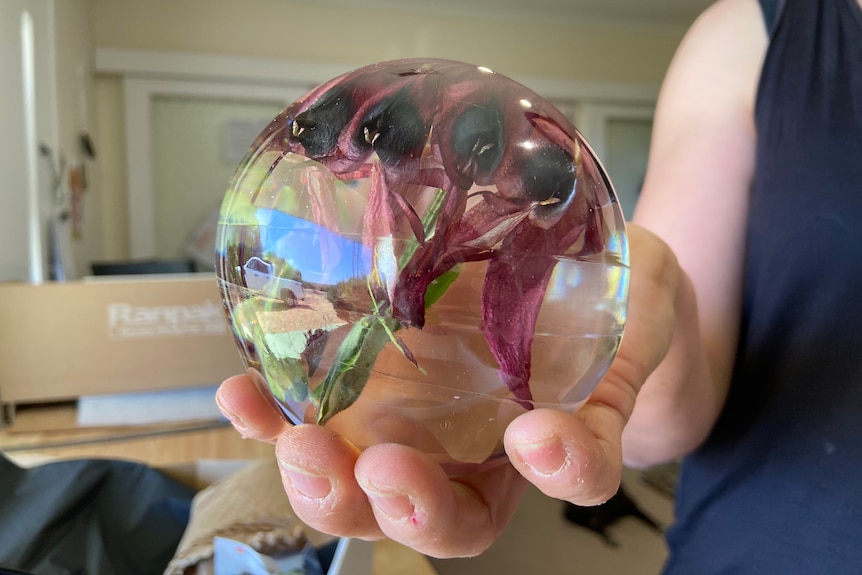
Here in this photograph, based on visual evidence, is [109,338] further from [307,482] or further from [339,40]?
[339,40]

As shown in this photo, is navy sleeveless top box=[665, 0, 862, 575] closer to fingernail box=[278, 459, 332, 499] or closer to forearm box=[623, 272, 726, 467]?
forearm box=[623, 272, 726, 467]

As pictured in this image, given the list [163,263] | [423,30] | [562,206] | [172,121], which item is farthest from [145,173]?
[562,206]

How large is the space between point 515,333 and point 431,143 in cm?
7

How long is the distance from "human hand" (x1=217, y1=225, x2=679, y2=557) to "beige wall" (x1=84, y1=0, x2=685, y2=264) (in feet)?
7.41

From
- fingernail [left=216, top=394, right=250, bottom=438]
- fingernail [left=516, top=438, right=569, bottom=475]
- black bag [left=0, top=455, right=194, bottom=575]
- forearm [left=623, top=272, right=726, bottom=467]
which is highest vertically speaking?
fingernail [left=516, top=438, right=569, bottom=475]

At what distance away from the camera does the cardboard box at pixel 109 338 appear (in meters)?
0.87

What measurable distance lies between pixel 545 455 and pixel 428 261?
8cm

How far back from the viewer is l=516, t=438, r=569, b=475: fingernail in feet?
0.67

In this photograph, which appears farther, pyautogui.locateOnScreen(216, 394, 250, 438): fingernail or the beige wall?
the beige wall

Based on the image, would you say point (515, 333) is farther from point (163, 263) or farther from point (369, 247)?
point (163, 263)

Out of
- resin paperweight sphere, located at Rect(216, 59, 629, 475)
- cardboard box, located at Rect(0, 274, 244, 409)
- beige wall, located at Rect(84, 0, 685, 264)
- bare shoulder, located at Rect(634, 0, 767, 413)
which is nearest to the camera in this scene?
resin paperweight sphere, located at Rect(216, 59, 629, 475)

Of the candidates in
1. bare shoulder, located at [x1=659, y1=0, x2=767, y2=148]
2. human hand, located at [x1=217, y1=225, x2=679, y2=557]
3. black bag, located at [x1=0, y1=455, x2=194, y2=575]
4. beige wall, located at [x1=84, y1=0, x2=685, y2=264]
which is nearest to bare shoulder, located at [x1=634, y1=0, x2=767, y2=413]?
bare shoulder, located at [x1=659, y1=0, x2=767, y2=148]

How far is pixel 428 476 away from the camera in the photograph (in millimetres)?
213

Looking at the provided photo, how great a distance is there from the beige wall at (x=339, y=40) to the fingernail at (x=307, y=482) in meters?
2.26
